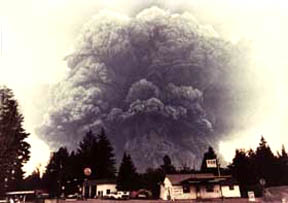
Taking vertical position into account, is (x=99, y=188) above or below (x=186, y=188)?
above

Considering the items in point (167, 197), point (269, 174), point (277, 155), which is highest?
point (277, 155)

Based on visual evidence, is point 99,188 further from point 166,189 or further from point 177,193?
point 177,193

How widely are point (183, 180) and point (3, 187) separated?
18189 millimetres

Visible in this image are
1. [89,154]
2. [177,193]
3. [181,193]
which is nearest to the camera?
[181,193]

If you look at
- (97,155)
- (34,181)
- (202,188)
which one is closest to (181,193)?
(202,188)

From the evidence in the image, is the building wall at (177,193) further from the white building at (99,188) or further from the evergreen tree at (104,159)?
the evergreen tree at (104,159)

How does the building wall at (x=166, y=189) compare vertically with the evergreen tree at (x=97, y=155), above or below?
below

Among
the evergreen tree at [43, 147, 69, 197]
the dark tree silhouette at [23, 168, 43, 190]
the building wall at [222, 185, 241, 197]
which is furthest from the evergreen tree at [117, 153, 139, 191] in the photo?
the dark tree silhouette at [23, 168, 43, 190]

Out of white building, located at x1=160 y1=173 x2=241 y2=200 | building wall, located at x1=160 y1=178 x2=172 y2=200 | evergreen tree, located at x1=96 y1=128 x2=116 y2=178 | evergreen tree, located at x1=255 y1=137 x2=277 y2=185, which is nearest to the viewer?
white building, located at x1=160 y1=173 x2=241 y2=200

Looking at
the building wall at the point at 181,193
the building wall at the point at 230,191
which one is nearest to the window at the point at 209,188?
the building wall at the point at 230,191

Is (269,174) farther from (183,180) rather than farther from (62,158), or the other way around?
(62,158)

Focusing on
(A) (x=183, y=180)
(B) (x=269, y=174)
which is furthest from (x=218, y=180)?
(B) (x=269, y=174)

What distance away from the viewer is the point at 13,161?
30594mm

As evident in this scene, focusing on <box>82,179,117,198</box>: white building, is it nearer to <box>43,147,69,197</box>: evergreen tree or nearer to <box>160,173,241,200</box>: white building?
<box>43,147,69,197</box>: evergreen tree
